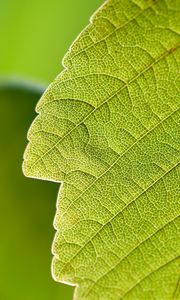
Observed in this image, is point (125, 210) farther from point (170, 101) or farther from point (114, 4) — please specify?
point (114, 4)

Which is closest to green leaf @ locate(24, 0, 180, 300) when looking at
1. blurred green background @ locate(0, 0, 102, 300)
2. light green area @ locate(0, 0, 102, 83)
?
blurred green background @ locate(0, 0, 102, 300)

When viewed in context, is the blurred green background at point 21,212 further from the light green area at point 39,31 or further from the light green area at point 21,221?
the light green area at point 39,31

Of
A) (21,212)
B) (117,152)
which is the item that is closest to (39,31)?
(21,212)

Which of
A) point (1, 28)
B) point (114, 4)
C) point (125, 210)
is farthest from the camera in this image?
point (1, 28)

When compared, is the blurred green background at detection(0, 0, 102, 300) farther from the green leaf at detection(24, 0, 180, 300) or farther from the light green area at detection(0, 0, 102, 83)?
the light green area at detection(0, 0, 102, 83)

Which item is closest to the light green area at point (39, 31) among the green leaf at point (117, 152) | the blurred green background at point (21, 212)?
the blurred green background at point (21, 212)

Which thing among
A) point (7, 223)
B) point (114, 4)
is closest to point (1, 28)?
point (7, 223)
